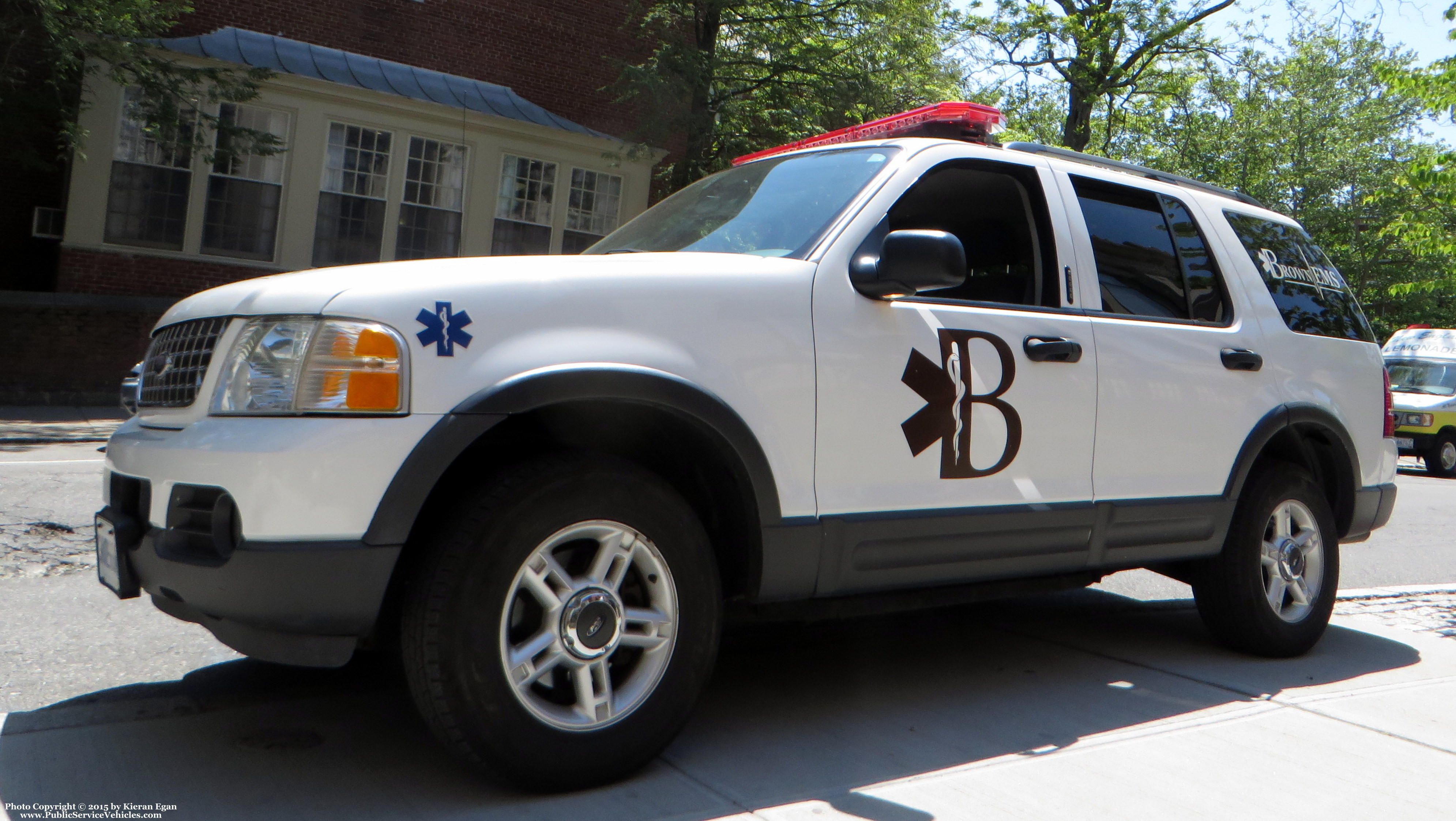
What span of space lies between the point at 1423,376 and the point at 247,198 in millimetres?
19832

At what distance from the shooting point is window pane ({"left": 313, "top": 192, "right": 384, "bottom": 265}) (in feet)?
54.4

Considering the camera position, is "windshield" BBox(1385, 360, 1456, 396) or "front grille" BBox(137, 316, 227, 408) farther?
"windshield" BBox(1385, 360, 1456, 396)

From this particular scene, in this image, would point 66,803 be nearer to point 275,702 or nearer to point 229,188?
point 275,702

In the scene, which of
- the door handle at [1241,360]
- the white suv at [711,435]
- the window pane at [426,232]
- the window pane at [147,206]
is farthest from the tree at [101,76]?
the door handle at [1241,360]

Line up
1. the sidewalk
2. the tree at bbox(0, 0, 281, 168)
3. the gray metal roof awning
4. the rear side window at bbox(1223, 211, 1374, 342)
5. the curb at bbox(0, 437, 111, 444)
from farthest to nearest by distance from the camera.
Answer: the gray metal roof awning < the tree at bbox(0, 0, 281, 168) < the sidewalk < the curb at bbox(0, 437, 111, 444) < the rear side window at bbox(1223, 211, 1374, 342)

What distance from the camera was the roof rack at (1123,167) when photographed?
4418mm

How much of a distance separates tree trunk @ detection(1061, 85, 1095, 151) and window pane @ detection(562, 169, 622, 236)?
10.3 m

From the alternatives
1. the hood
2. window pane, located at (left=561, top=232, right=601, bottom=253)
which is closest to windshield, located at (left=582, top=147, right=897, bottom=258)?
the hood

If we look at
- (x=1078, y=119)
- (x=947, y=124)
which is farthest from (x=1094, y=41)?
(x=947, y=124)

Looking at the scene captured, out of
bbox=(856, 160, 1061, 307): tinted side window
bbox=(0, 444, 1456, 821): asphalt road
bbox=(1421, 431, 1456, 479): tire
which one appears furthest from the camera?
bbox=(1421, 431, 1456, 479): tire

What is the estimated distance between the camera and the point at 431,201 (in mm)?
17438

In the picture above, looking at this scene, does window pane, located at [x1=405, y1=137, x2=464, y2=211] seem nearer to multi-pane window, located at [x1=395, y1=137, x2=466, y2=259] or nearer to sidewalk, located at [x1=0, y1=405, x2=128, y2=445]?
multi-pane window, located at [x1=395, y1=137, x2=466, y2=259]

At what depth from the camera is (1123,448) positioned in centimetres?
424

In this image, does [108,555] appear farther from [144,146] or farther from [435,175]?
[435,175]
